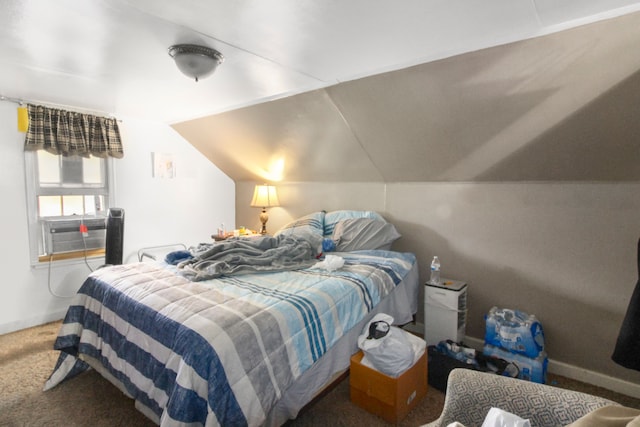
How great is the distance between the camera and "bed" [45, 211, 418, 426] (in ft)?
4.47

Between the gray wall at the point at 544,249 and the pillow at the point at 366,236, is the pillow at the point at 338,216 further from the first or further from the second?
the gray wall at the point at 544,249

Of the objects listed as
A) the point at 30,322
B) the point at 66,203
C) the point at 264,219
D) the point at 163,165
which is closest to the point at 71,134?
the point at 66,203

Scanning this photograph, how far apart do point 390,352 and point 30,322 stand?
3240mm

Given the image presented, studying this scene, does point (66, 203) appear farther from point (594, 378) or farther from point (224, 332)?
A: point (594, 378)

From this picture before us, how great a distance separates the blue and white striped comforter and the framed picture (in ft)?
5.81

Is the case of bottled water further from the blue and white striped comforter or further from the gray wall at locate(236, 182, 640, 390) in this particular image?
the blue and white striped comforter

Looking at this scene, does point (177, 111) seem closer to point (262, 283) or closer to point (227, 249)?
point (227, 249)

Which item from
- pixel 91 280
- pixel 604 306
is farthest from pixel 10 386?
pixel 604 306

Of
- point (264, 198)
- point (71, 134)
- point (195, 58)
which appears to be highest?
point (195, 58)

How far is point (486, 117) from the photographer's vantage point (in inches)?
86.0

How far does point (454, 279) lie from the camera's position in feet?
9.32

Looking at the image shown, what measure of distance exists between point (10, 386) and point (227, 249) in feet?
5.21

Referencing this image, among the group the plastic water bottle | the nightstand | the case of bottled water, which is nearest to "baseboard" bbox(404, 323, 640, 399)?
the case of bottled water

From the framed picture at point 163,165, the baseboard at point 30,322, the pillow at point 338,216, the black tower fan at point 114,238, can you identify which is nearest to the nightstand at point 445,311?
the pillow at point 338,216
